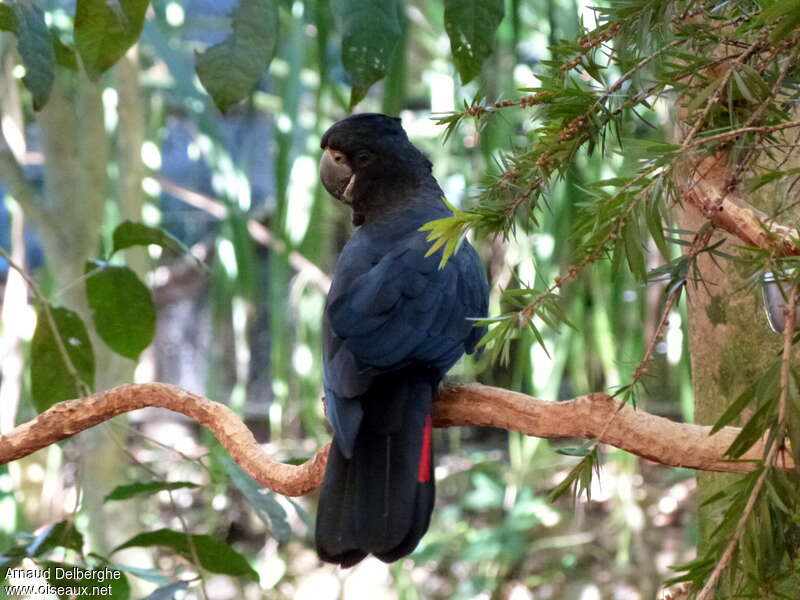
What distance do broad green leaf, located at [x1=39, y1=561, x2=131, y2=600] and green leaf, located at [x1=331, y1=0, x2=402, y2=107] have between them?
2.22 feet

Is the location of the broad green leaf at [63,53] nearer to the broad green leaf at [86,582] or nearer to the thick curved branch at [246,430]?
the thick curved branch at [246,430]

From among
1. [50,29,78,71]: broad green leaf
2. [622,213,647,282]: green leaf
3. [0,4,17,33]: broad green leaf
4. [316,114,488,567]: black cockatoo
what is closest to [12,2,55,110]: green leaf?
[0,4,17,33]: broad green leaf

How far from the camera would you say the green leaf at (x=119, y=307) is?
1.33 m

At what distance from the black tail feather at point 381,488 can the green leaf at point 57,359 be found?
44 centimetres

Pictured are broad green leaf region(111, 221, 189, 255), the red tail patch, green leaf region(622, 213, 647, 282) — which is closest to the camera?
green leaf region(622, 213, 647, 282)

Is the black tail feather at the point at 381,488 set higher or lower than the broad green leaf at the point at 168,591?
higher

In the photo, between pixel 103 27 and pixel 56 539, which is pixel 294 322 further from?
pixel 103 27

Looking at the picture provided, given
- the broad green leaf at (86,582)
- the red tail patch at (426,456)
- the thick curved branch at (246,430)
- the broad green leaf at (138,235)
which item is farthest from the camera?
the broad green leaf at (138,235)

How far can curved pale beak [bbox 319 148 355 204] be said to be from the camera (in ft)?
5.21

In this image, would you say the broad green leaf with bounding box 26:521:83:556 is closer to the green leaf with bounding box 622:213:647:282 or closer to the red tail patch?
the red tail patch

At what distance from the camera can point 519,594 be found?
314 centimetres

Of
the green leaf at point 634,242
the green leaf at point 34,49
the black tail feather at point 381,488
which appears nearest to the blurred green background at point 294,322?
the black tail feather at point 381,488

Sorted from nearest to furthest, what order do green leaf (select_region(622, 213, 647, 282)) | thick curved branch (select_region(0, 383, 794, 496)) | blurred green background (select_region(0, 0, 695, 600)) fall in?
green leaf (select_region(622, 213, 647, 282))
thick curved branch (select_region(0, 383, 794, 496))
blurred green background (select_region(0, 0, 695, 600))

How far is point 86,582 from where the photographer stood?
1.17 metres
